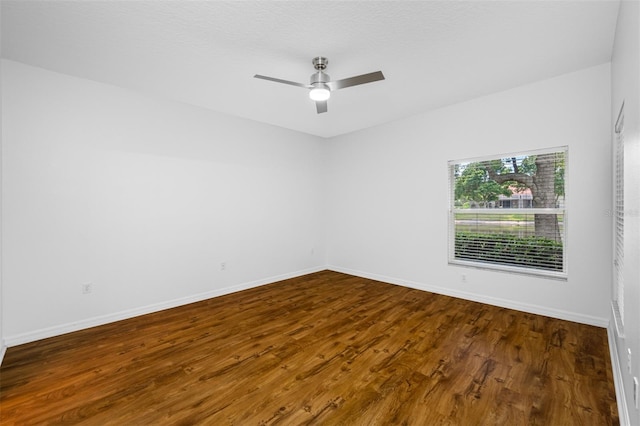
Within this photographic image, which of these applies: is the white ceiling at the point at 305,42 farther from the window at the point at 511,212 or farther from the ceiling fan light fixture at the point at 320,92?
the window at the point at 511,212

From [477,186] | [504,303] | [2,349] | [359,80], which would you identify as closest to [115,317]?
[2,349]

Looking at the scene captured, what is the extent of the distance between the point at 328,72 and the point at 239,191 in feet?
8.06

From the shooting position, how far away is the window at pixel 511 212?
11.3 feet

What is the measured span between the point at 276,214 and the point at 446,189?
289cm

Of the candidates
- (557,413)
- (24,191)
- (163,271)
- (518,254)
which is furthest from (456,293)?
(24,191)

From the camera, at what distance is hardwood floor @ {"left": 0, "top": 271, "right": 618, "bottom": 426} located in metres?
1.86

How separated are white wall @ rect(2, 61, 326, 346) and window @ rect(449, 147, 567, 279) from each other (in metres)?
3.10

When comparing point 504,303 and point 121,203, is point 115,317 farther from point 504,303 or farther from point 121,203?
point 504,303

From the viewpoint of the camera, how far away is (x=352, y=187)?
5.61 m

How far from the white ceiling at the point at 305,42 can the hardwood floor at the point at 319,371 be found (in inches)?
110

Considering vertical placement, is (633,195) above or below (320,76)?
below

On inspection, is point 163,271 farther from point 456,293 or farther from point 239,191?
point 456,293

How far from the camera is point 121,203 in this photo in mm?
3492

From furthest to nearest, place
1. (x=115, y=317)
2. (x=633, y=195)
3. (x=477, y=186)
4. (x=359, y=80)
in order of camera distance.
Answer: (x=477, y=186)
(x=115, y=317)
(x=359, y=80)
(x=633, y=195)
